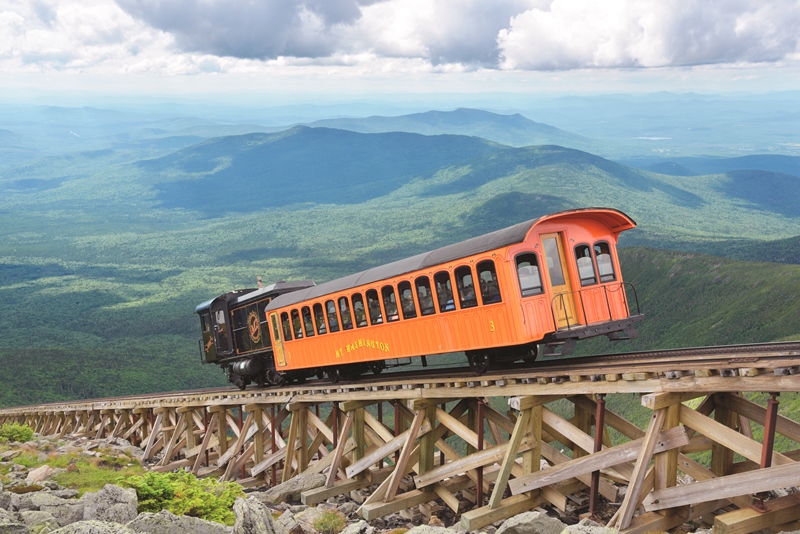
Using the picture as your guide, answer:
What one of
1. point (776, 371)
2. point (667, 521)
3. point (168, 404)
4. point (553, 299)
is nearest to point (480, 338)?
point (553, 299)

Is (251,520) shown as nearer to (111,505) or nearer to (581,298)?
(111,505)

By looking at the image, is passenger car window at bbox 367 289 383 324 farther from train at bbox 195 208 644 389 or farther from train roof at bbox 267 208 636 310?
train roof at bbox 267 208 636 310

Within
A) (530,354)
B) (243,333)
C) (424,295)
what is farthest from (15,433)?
(530,354)

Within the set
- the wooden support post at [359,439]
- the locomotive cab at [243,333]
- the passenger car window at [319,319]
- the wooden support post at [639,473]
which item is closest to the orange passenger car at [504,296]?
the wooden support post at [359,439]

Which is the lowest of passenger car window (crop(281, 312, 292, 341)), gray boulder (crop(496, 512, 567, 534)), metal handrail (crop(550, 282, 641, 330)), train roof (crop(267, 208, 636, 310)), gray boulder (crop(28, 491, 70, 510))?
gray boulder (crop(496, 512, 567, 534))

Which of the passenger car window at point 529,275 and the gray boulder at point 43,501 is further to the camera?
the passenger car window at point 529,275

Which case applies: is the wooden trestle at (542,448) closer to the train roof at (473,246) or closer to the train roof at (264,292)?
the train roof at (473,246)

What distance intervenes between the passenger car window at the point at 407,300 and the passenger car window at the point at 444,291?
Result: 0.96 meters

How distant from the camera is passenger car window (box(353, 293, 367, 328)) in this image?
21.3 metres

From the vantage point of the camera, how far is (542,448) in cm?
1688

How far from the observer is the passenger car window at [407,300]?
1933 centimetres

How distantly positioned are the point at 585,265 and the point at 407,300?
4193 mm

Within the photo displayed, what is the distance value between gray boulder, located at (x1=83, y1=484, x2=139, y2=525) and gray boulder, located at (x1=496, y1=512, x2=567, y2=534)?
587 centimetres

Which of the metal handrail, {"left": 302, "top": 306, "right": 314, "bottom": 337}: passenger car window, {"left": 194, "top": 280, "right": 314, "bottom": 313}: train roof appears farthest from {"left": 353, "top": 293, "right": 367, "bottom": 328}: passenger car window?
{"left": 194, "top": 280, "right": 314, "bottom": 313}: train roof
